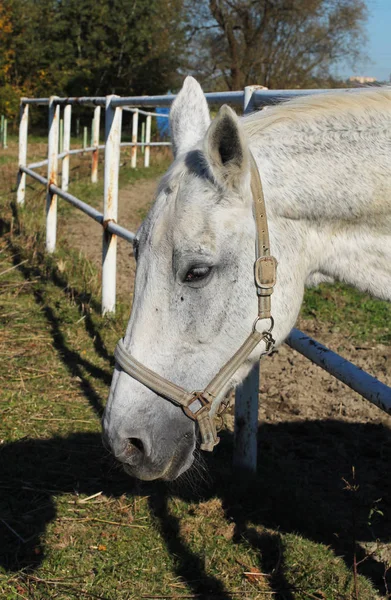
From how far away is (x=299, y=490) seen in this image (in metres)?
3.00

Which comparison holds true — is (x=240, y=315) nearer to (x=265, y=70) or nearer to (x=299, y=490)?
(x=299, y=490)

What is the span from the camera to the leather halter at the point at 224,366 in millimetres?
1790

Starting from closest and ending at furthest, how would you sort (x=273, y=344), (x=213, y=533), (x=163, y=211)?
(x=163, y=211) < (x=273, y=344) < (x=213, y=533)

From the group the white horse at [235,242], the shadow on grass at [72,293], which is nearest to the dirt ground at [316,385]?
the shadow on grass at [72,293]

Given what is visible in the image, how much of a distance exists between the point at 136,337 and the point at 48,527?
1.42 metres

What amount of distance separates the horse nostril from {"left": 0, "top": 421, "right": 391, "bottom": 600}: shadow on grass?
98 centimetres

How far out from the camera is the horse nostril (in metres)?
1.80

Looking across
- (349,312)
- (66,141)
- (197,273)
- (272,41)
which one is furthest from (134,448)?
(272,41)

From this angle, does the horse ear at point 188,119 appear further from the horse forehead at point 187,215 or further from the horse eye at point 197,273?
the horse eye at point 197,273

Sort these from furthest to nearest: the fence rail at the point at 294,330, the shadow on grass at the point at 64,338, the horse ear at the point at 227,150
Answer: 1. the shadow on grass at the point at 64,338
2. the fence rail at the point at 294,330
3. the horse ear at the point at 227,150

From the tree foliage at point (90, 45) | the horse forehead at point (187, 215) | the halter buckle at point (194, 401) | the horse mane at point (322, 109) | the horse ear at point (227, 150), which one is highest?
the tree foliage at point (90, 45)

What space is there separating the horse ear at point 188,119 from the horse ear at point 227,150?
354 mm

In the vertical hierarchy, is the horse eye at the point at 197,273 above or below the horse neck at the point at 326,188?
below

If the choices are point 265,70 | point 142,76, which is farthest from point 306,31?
point 142,76
